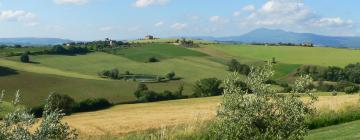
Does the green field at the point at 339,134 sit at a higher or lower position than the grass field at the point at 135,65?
higher

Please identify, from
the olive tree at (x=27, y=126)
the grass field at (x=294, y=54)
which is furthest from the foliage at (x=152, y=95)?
the olive tree at (x=27, y=126)

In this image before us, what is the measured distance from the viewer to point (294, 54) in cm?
17062

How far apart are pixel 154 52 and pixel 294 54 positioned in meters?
46.6

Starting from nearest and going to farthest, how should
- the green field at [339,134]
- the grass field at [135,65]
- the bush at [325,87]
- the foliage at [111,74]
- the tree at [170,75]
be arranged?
the green field at [339,134] → the bush at [325,87] → the tree at [170,75] → the foliage at [111,74] → the grass field at [135,65]

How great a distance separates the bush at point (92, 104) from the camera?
7954 centimetres

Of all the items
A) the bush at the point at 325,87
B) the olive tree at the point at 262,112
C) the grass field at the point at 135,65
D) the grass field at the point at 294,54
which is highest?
the olive tree at the point at 262,112

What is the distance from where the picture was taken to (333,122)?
2898cm

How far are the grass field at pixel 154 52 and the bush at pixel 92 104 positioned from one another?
218ft

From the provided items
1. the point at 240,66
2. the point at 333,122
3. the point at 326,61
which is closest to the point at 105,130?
the point at 333,122

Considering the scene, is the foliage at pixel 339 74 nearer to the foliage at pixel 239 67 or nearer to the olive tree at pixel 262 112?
the foliage at pixel 239 67

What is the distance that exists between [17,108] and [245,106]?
514cm

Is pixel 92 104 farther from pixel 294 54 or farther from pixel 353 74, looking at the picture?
pixel 294 54

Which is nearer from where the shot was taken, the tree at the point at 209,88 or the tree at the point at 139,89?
the tree at the point at 139,89

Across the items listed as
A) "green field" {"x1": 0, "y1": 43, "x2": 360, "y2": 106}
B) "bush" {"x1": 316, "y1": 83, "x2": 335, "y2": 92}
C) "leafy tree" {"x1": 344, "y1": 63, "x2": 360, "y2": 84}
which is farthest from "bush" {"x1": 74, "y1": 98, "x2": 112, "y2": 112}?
"leafy tree" {"x1": 344, "y1": 63, "x2": 360, "y2": 84}
